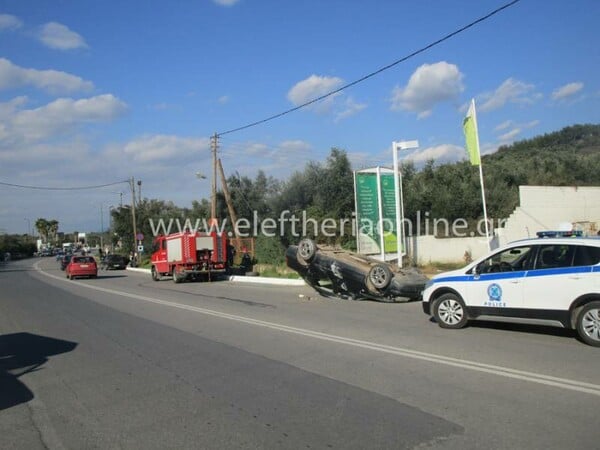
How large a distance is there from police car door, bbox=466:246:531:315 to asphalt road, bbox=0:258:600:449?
0.52 metres

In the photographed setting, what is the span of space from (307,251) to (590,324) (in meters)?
9.59

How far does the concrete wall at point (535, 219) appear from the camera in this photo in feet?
75.7

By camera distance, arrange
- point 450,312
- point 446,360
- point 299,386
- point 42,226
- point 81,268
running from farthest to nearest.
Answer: point 42,226, point 81,268, point 450,312, point 446,360, point 299,386

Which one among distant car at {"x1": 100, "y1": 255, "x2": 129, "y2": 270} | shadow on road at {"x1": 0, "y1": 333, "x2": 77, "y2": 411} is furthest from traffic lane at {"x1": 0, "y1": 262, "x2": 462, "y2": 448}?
distant car at {"x1": 100, "y1": 255, "x2": 129, "y2": 270}

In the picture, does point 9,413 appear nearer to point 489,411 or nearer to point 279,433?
point 279,433

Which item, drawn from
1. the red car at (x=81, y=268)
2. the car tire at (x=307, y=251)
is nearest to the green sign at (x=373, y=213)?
the car tire at (x=307, y=251)

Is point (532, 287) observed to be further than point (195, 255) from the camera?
No

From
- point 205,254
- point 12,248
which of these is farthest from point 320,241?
point 12,248

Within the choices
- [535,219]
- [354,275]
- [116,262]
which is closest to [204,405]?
[354,275]

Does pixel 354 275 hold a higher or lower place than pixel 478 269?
lower

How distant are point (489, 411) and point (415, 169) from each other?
1445 inches

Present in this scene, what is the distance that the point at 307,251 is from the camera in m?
16.8

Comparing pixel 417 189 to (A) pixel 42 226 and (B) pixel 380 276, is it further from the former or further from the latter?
Answer: (A) pixel 42 226

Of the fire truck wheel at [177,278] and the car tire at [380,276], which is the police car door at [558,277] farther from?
the fire truck wheel at [177,278]
